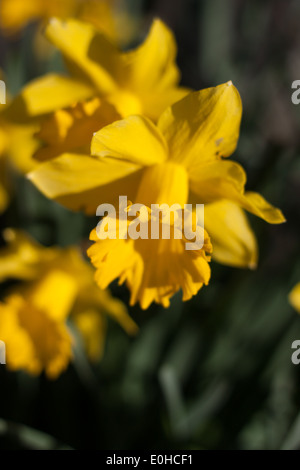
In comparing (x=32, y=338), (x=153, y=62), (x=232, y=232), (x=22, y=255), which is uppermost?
(x=153, y=62)

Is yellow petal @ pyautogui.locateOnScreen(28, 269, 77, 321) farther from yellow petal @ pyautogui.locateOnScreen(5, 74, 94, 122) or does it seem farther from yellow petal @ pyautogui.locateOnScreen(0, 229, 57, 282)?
yellow petal @ pyautogui.locateOnScreen(5, 74, 94, 122)

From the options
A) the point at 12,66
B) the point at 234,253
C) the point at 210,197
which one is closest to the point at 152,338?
the point at 234,253

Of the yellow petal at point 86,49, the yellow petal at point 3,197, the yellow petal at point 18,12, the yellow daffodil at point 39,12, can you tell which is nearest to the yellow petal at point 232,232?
the yellow petal at point 86,49

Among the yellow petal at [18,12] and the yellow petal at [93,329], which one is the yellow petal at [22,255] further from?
the yellow petal at [18,12]

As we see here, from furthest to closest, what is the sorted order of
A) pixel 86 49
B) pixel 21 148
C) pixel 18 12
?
pixel 18 12, pixel 21 148, pixel 86 49

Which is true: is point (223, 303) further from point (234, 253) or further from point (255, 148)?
point (255, 148)

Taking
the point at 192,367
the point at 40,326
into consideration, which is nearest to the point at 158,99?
the point at 40,326

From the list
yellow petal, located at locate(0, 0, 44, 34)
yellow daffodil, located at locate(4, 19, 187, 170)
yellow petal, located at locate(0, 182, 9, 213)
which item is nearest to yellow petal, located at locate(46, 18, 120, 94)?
yellow daffodil, located at locate(4, 19, 187, 170)

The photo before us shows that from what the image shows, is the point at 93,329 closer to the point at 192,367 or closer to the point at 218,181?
the point at 192,367
